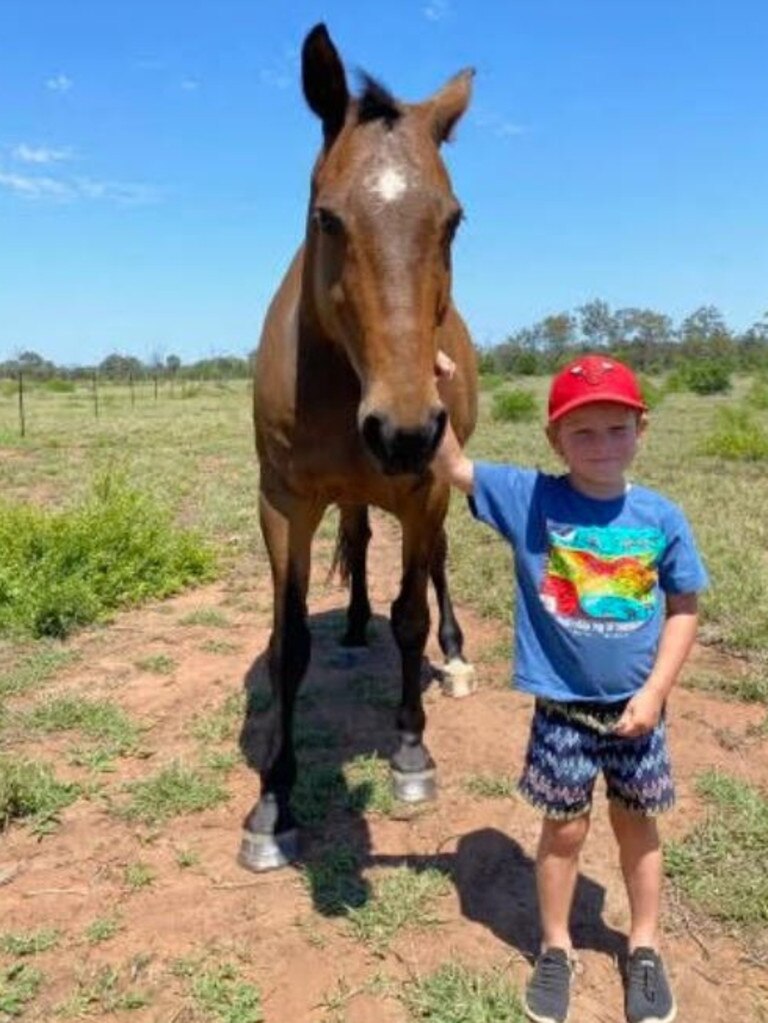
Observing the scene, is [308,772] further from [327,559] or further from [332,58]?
[327,559]

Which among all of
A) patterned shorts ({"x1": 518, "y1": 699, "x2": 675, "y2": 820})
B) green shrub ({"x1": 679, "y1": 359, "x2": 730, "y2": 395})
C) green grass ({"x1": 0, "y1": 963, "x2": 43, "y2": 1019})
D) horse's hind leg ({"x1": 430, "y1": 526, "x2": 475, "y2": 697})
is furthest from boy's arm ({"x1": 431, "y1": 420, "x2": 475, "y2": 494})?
green shrub ({"x1": 679, "y1": 359, "x2": 730, "y2": 395})

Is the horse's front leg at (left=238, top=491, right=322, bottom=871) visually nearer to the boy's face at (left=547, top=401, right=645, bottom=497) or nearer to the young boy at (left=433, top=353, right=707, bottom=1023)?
the young boy at (left=433, top=353, right=707, bottom=1023)

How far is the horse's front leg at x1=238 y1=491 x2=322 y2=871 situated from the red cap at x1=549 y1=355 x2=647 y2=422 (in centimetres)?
121

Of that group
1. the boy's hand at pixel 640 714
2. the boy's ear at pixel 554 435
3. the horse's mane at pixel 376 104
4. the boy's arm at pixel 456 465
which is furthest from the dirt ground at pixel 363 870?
the horse's mane at pixel 376 104

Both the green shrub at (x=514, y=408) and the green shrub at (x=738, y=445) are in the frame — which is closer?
the green shrub at (x=738, y=445)

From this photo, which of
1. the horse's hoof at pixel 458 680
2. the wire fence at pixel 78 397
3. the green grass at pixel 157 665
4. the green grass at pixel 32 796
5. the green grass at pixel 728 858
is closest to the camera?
the green grass at pixel 728 858

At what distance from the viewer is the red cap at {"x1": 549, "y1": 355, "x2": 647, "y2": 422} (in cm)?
209

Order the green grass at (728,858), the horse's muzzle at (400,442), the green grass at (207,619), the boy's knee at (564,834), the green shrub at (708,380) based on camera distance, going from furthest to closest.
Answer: the green shrub at (708,380), the green grass at (207,619), the green grass at (728,858), the boy's knee at (564,834), the horse's muzzle at (400,442)

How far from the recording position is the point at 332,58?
2508mm

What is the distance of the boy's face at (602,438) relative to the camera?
2.13 meters

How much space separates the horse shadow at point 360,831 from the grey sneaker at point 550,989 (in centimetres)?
13

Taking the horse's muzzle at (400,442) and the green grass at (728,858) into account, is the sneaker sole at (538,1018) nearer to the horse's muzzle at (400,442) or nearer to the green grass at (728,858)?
the green grass at (728,858)

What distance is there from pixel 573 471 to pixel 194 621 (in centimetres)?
345

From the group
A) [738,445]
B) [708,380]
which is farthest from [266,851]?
[708,380]
